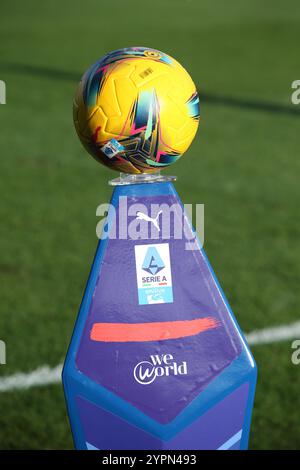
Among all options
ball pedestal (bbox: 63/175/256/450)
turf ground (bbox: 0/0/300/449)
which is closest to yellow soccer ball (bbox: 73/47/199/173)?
ball pedestal (bbox: 63/175/256/450)

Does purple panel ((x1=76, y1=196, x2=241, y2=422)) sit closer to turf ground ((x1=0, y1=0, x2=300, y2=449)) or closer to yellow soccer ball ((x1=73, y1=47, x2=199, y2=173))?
yellow soccer ball ((x1=73, y1=47, x2=199, y2=173))

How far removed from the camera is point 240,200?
23.0 feet

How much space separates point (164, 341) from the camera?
8.91 ft

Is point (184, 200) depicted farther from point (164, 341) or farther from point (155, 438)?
point (155, 438)

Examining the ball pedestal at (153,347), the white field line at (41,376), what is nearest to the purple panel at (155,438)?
the ball pedestal at (153,347)

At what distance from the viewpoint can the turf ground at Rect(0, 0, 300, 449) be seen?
399cm

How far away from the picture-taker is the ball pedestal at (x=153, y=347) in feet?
8.77

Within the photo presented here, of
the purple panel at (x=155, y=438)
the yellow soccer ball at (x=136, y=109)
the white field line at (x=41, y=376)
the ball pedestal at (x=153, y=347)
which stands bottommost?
the white field line at (x=41, y=376)

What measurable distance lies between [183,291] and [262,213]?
404 cm

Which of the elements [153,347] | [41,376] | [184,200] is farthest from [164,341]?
[184,200]

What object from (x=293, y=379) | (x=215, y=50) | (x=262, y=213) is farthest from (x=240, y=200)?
(x=215, y=50)

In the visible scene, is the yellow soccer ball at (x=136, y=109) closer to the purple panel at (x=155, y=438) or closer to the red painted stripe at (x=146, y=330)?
the red painted stripe at (x=146, y=330)

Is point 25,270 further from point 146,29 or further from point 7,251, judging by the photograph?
point 146,29

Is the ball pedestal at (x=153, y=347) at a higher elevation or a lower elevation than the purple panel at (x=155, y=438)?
higher
